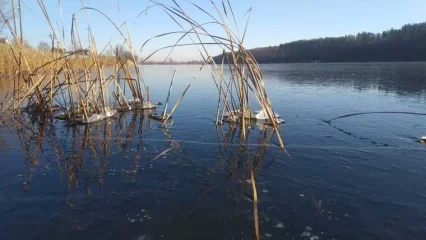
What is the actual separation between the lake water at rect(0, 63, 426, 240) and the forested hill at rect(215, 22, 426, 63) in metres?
103

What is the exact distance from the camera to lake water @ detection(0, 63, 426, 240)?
10.6 ft

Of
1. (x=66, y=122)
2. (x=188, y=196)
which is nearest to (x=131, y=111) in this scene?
(x=66, y=122)

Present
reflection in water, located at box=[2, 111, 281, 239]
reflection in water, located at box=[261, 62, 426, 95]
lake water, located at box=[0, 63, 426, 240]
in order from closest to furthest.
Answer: lake water, located at box=[0, 63, 426, 240] → reflection in water, located at box=[2, 111, 281, 239] → reflection in water, located at box=[261, 62, 426, 95]

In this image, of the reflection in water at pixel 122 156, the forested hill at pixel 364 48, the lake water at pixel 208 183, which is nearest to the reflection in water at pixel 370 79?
the lake water at pixel 208 183

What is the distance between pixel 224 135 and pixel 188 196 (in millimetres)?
3343

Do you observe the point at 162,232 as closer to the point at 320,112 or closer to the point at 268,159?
the point at 268,159

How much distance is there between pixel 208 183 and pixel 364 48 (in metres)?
132

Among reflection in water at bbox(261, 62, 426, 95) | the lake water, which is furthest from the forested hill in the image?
the lake water

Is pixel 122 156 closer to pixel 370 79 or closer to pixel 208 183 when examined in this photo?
pixel 208 183

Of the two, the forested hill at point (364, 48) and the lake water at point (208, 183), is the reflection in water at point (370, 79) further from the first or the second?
the forested hill at point (364, 48)

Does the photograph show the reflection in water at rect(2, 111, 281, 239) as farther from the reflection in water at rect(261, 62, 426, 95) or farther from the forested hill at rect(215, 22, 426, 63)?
the forested hill at rect(215, 22, 426, 63)

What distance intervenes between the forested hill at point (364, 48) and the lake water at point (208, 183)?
103m

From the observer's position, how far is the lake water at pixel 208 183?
3244 mm

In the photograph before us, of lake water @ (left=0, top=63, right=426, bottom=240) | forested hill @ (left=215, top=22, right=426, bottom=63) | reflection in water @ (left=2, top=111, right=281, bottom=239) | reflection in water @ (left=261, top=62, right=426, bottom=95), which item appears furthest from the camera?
forested hill @ (left=215, top=22, right=426, bottom=63)
